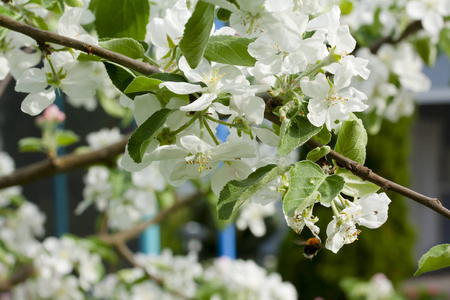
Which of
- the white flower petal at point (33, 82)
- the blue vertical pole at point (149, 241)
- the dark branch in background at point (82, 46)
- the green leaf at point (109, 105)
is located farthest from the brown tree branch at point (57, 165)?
the blue vertical pole at point (149, 241)

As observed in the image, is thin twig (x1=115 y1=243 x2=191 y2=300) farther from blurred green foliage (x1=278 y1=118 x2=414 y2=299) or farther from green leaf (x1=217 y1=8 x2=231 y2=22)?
blurred green foliage (x1=278 y1=118 x2=414 y2=299)

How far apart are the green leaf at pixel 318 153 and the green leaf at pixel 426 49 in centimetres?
131

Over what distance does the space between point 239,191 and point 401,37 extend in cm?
133

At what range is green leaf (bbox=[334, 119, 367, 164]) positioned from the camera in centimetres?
52

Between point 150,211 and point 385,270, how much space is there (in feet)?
10.5

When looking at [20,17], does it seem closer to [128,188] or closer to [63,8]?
[63,8]

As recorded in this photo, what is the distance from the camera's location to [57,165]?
1356 millimetres

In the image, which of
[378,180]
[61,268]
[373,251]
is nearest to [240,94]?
[378,180]

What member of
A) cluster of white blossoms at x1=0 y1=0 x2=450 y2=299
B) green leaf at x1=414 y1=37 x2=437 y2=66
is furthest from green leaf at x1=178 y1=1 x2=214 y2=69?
green leaf at x1=414 y1=37 x2=437 y2=66

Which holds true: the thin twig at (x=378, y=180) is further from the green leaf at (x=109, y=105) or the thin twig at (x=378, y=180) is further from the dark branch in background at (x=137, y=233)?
the dark branch in background at (x=137, y=233)

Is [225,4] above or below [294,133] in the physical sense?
above

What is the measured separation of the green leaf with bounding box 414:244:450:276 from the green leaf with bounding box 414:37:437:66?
1.29m

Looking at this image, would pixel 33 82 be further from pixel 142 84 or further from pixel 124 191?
pixel 124 191

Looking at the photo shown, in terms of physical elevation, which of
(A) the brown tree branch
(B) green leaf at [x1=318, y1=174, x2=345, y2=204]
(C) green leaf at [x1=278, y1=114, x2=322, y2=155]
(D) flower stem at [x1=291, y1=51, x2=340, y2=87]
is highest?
(D) flower stem at [x1=291, y1=51, x2=340, y2=87]
